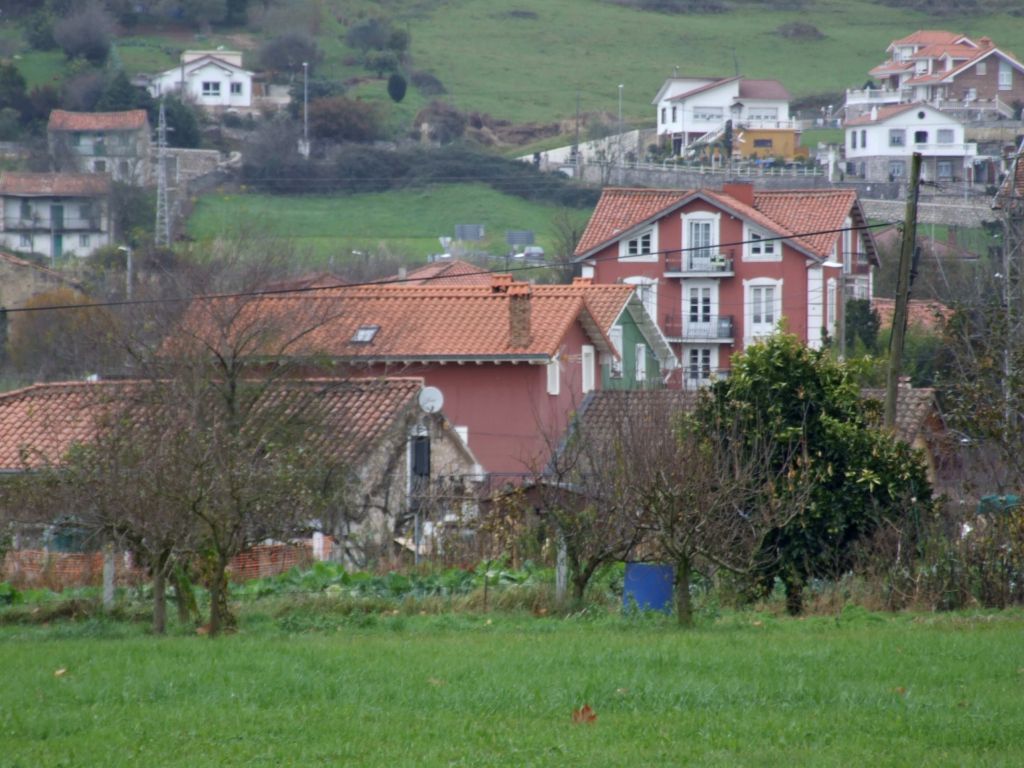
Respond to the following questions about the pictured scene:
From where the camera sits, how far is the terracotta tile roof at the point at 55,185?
79688 mm

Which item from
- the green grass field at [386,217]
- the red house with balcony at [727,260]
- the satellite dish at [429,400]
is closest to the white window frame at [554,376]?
the satellite dish at [429,400]

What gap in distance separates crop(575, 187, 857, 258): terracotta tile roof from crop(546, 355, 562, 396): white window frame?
19.2 m

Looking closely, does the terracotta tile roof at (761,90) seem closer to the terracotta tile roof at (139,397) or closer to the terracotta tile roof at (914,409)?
the terracotta tile roof at (914,409)

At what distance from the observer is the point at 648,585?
15086 millimetres

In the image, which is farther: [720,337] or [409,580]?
[720,337]

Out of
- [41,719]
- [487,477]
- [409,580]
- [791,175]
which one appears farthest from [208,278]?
[791,175]

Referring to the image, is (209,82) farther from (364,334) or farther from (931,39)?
(364,334)

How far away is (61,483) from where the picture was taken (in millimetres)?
14750

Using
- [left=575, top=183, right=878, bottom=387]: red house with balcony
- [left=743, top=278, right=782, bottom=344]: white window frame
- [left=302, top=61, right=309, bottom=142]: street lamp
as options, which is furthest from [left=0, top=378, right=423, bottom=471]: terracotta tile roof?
[left=302, top=61, right=309, bottom=142]: street lamp

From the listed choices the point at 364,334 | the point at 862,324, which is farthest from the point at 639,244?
the point at 364,334

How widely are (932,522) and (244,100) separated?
10309 cm

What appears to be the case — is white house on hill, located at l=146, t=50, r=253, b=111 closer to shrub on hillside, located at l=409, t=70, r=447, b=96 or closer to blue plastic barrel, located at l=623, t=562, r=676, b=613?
shrub on hillside, located at l=409, t=70, r=447, b=96

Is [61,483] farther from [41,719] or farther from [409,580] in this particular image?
[41,719]

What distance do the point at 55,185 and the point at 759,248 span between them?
1771 inches
